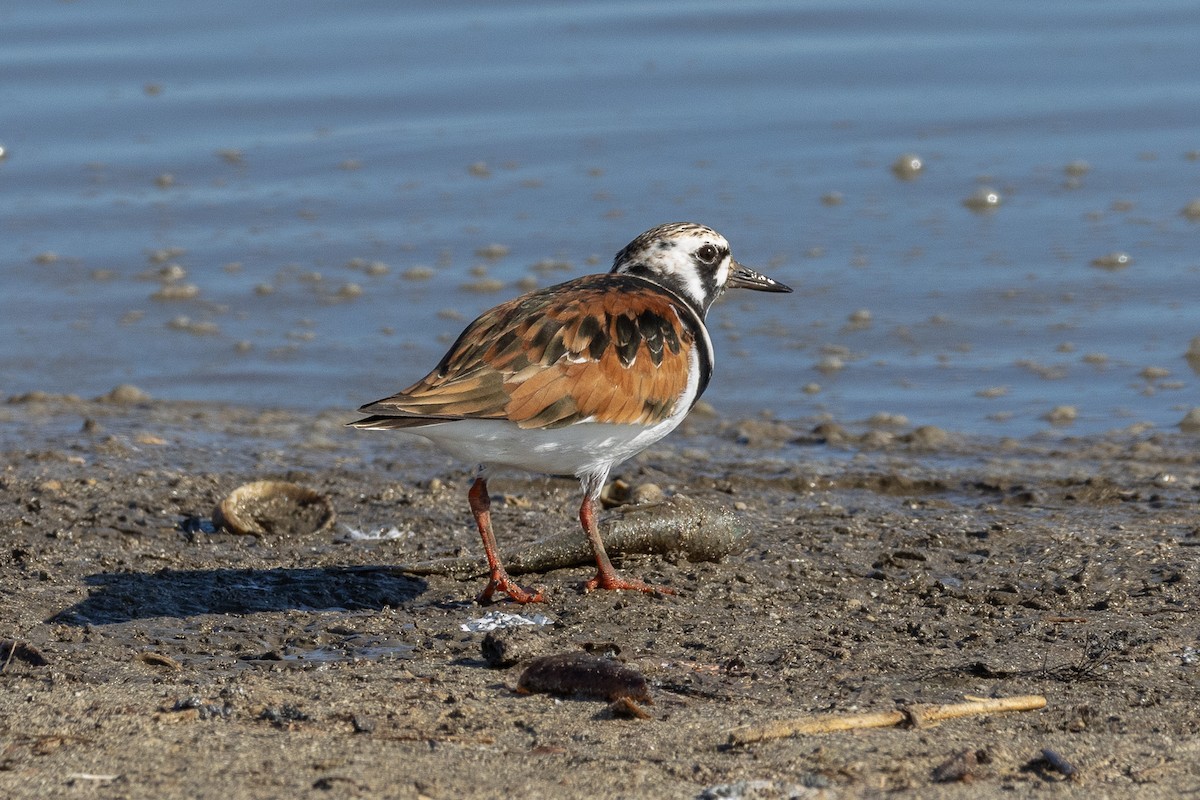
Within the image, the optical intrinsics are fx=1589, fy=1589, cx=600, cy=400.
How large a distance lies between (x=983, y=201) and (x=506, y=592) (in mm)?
5355

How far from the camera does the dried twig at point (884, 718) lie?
316 cm

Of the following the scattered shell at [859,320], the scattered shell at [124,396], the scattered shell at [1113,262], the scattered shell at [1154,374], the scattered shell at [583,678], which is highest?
the scattered shell at [1113,262]

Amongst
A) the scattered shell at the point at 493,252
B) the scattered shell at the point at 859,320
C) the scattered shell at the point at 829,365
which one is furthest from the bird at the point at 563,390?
the scattered shell at the point at 493,252

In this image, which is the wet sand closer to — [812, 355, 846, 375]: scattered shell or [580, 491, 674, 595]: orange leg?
[580, 491, 674, 595]: orange leg

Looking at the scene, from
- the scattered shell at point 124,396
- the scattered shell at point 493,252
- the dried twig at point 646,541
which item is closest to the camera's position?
the dried twig at point 646,541

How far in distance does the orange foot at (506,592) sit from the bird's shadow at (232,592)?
209 mm

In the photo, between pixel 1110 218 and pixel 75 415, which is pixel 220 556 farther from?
pixel 1110 218

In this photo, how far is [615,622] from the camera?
165 inches

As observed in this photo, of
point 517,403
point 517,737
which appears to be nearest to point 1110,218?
point 517,403

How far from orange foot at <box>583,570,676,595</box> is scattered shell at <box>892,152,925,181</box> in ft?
17.4

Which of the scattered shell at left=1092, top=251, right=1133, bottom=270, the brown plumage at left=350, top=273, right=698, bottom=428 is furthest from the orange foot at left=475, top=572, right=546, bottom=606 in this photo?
the scattered shell at left=1092, top=251, right=1133, bottom=270

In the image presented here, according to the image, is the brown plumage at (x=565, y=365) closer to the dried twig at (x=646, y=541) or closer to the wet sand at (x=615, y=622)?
the dried twig at (x=646, y=541)

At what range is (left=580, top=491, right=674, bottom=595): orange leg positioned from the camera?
4438 mm

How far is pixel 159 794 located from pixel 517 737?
72 centimetres
